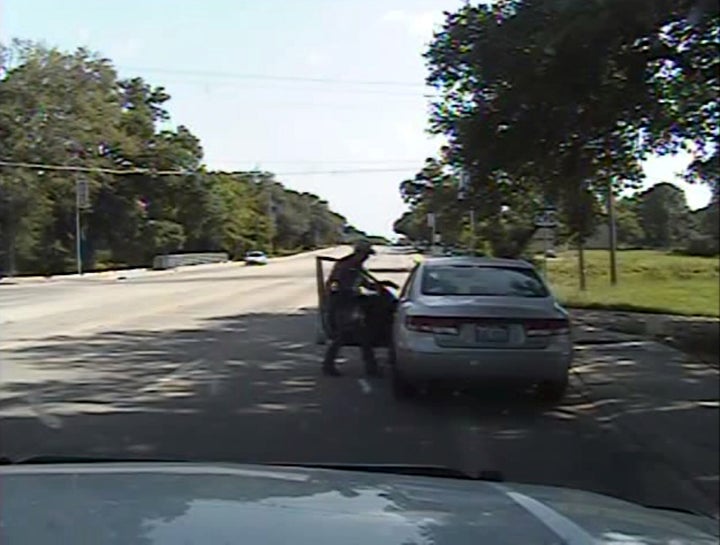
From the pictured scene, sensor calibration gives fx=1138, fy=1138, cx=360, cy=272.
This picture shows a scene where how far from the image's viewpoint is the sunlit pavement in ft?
27.4

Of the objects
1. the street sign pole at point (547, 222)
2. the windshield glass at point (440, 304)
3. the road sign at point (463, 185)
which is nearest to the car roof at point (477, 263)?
the windshield glass at point (440, 304)

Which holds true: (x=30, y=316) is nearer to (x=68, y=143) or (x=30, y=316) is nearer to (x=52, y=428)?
(x=52, y=428)

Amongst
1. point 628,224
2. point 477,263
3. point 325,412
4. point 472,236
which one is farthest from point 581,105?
point 472,236

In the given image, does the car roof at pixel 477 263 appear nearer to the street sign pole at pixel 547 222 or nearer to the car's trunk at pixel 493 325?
the car's trunk at pixel 493 325

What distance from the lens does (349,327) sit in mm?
13008

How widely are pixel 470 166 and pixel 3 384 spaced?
8.29 metres

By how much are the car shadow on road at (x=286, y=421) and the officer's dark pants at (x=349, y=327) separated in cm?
31

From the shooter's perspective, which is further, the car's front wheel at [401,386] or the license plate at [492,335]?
the car's front wheel at [401,386]

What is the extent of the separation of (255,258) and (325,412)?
14.8 meters

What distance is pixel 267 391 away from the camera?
39.5 ft

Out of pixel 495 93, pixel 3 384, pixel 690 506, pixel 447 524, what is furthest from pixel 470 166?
pixel 447 524

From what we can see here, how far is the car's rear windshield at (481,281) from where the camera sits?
37.5ft

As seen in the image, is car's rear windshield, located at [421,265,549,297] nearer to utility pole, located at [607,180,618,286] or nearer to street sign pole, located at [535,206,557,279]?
utility pole, located at [607,180,618,286]

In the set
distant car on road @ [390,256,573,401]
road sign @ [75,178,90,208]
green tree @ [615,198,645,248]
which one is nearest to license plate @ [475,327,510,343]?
distant car on road @ [390,256,573,401]
